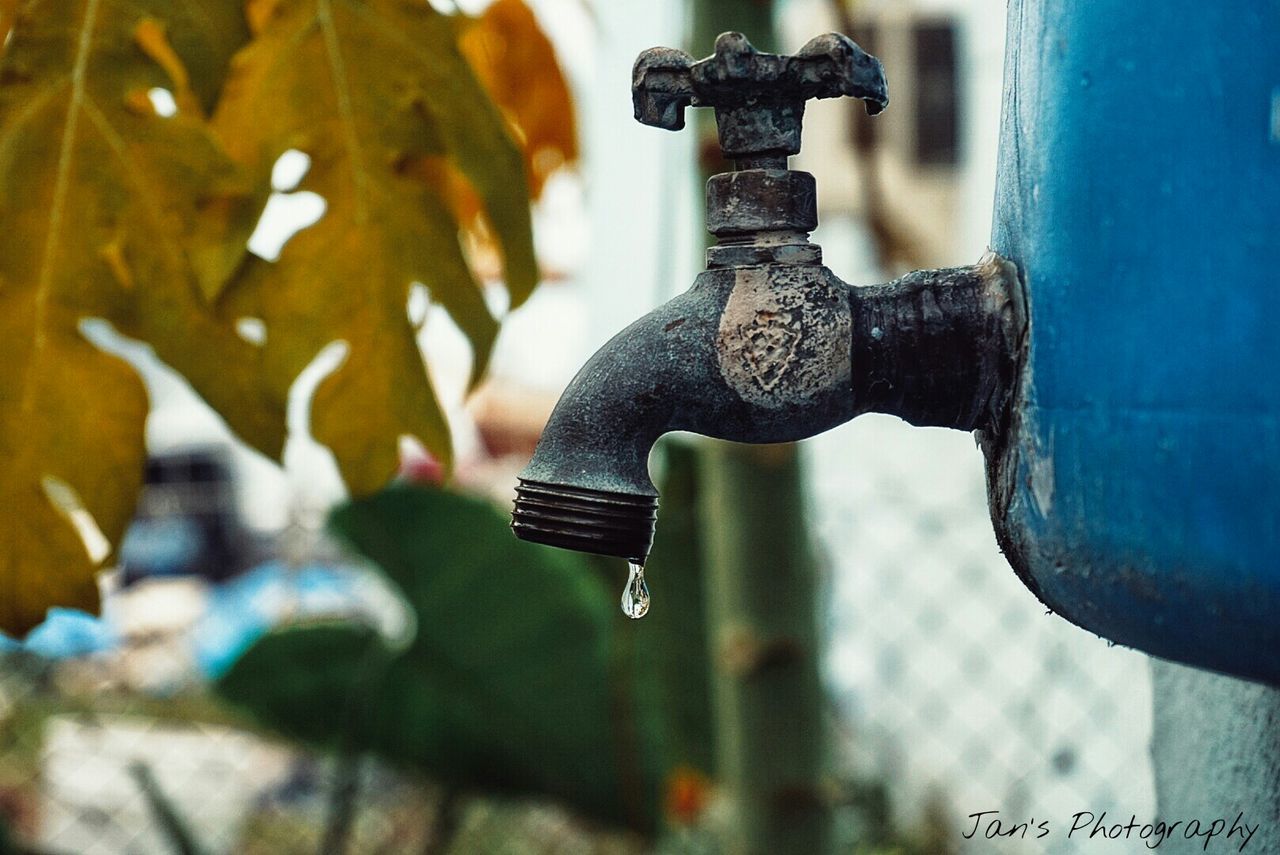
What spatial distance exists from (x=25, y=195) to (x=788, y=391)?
21.6 inches

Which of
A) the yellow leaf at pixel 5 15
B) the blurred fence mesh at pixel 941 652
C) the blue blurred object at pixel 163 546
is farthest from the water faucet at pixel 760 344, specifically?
the blue blurred object at pixel 163 546

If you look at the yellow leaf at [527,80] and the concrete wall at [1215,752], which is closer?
the concrete wall at [1215,752]

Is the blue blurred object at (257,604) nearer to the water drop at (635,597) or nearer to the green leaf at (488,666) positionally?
the green leaf at (488,666)

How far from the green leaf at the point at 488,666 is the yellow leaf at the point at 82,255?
1.50m

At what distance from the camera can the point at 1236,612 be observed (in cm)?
56

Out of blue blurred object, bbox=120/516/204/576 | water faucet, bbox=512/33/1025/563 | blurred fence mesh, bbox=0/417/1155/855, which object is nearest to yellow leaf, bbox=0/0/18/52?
water faucet, bbox=512/33/1025/563

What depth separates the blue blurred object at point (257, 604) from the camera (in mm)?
3381

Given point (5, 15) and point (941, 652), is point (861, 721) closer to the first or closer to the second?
point (941, 652)

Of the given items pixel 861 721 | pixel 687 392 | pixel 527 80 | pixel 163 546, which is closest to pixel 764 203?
pixel 687 392

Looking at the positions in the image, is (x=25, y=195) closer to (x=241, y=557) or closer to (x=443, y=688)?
(x=443, y=688)

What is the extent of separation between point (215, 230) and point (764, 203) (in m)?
0.44

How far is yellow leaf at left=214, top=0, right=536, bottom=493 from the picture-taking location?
3.14 feet

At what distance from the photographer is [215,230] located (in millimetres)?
955

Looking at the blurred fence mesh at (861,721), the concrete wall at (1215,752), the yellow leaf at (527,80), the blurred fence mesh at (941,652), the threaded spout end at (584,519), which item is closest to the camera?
the threaded spout end at (584,519)
